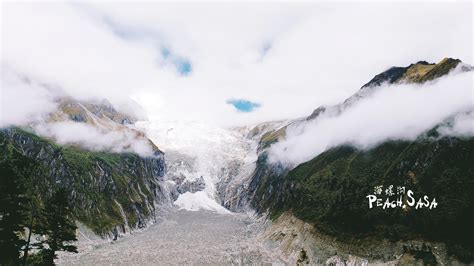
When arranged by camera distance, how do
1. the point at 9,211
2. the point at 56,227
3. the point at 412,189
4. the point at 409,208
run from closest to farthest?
1. the point at 9,211
2. the point at 56,227
3. the point at 409,208
4. the point at 412,189

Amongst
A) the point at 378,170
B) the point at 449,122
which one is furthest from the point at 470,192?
the point at 378,170

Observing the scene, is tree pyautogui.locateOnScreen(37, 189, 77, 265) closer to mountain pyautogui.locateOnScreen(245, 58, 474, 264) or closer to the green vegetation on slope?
mountain pyautogui.locateOnScreen(245, 58, 474, 264)

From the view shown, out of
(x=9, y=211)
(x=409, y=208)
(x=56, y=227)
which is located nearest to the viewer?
(x=9, y=211)

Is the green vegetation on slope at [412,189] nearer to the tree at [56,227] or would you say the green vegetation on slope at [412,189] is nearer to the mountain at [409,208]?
the mountain at [409,208]

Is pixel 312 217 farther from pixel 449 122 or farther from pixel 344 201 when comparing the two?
pixel 449 122

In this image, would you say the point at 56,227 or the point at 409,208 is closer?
the point at 56,227

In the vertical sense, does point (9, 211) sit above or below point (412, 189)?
below

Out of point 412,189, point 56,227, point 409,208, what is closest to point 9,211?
point 56,227

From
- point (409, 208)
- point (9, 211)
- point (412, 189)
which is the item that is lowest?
point (9, 211)

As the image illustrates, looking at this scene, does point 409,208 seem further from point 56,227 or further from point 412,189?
point 56,227

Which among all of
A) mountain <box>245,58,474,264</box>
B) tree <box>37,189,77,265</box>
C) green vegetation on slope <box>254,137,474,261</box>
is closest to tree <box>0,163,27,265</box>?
tree <box>37,189,77,265</box>

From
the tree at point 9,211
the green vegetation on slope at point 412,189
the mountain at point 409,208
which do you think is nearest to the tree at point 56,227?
the tree at point 9,211
